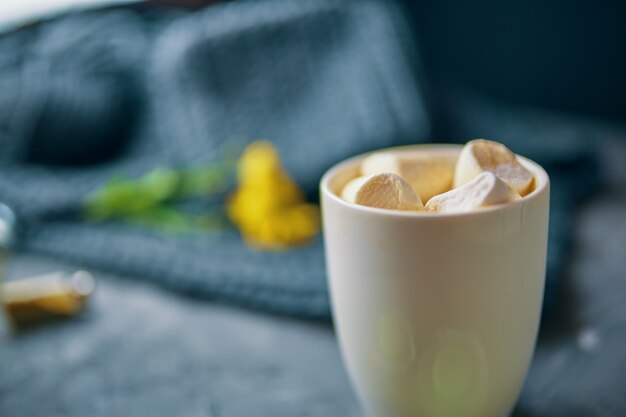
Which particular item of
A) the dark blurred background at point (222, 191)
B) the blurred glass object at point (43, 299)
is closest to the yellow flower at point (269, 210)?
the dark blurred background at point (222, 191)

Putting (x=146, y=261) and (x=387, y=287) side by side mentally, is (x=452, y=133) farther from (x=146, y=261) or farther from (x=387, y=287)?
(x=387, y=287)

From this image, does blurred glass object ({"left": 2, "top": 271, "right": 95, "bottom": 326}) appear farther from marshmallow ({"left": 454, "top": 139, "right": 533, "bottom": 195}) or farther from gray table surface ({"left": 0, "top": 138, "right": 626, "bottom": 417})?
marshmallow ({"left": 454, "top": 139, "right": 533, "bottom": 195})

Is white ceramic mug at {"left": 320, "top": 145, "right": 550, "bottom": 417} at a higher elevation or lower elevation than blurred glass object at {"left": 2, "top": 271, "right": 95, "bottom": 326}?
higher

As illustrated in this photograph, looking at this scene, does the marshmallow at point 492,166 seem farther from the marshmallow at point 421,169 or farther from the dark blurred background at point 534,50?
the dark blurred background at point 534,50

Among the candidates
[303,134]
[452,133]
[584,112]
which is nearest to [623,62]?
[584,112]

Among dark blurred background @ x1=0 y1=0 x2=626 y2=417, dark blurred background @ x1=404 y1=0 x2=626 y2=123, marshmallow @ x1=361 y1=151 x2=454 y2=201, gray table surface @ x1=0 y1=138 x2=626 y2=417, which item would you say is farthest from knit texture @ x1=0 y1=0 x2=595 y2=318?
dark blurred background @ x1=404 y1=0 x2=626 y2=123

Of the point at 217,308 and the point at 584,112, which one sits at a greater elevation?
the point at 217,308
